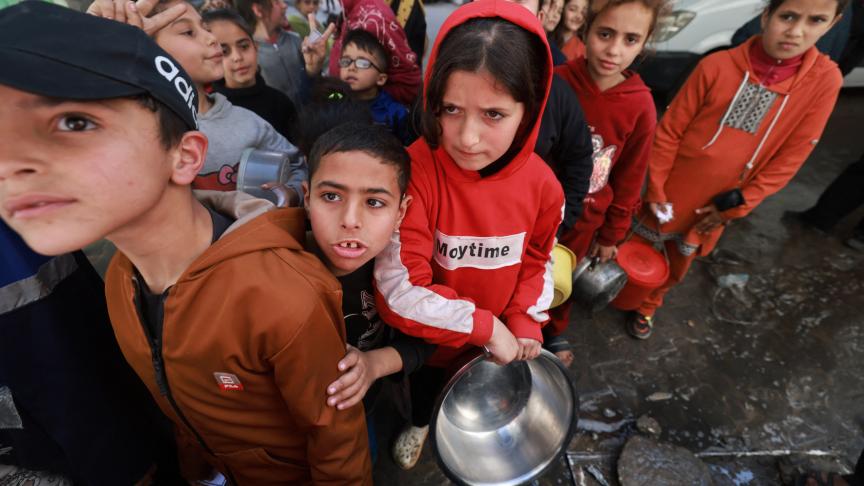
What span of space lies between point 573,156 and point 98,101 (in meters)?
1.61

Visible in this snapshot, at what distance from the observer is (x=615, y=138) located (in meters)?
1.88

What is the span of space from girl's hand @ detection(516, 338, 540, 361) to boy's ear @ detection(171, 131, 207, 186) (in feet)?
3.63

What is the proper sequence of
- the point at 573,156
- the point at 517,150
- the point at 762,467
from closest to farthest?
the point at 517,150
the point at 573,156
the point at 762,467

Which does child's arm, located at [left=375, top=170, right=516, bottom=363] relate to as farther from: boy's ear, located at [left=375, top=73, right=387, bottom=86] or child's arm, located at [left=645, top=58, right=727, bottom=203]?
child's arm, located at [left=645, top=58, right=727, bottom=203]

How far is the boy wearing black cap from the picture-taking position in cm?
63

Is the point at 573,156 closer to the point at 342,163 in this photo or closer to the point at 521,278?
the point at 521,278

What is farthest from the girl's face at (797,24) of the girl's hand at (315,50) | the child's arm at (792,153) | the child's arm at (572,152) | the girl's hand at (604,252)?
the girl's hand at (315,50)

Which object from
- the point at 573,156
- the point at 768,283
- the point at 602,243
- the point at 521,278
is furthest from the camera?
the point at 768,283

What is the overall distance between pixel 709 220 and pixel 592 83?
119cm

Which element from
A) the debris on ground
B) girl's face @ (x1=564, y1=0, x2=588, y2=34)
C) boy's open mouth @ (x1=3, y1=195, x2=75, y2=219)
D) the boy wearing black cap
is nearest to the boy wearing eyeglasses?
the boy wearing black cap

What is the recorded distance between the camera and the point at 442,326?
1189 mm

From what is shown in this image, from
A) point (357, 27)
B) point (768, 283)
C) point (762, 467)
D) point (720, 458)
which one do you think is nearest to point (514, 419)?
point (720, 458)

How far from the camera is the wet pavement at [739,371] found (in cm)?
208

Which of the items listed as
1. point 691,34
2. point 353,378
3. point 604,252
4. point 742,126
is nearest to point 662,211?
point 604,252
